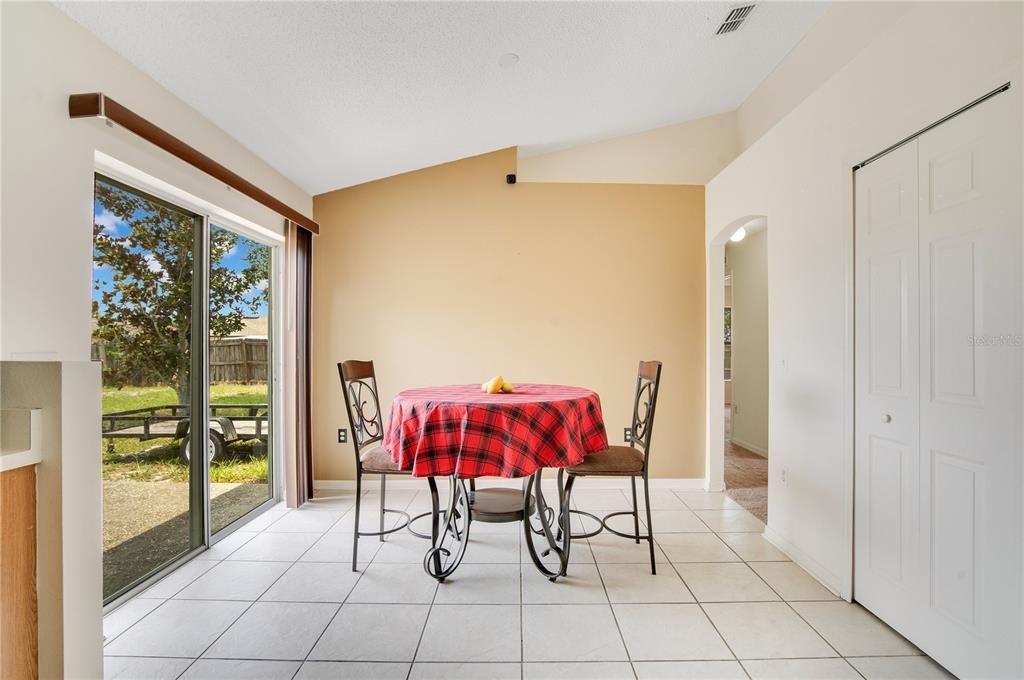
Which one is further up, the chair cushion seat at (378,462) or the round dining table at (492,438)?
the round dining table at (492,438)

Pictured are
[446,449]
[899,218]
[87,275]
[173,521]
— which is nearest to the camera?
[87,275]

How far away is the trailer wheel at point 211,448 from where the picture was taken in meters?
2.53

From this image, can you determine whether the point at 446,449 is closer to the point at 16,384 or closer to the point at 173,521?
the point at 16,384

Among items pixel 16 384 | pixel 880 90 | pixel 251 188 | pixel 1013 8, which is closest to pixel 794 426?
pixel 880 90

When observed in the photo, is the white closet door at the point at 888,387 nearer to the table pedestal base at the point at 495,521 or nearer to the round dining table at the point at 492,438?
the round dining table at the point at 492,438

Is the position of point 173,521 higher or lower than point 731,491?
higher

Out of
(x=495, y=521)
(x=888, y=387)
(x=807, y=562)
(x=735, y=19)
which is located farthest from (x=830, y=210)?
(x=495, y=521)

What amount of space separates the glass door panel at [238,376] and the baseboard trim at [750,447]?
192 inches

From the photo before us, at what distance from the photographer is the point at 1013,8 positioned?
1.43 metres

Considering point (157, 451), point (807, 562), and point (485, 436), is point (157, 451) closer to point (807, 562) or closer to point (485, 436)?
point (485, 436)

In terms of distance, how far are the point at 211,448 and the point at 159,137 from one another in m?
1.76

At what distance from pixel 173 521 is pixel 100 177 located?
1.78 meters

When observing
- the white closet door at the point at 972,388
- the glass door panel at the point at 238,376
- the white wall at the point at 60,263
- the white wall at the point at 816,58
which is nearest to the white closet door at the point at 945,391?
the white closet door at the point at 972,388
